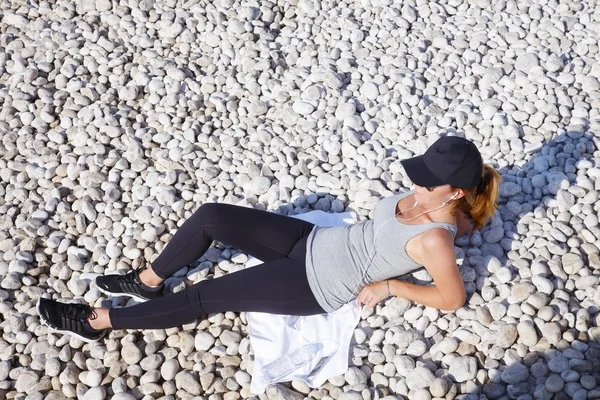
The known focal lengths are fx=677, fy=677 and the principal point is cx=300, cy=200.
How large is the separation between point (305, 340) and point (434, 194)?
3.38 feet

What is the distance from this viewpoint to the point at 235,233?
3.50 metres

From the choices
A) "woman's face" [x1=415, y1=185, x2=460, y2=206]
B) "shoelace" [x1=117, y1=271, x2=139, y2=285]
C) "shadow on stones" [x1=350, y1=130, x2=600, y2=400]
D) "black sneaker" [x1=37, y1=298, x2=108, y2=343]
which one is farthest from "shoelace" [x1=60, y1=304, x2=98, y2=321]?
"woman's face" [x1=415, y1=185, x2=460, y2=206]

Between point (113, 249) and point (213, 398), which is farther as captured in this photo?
point (113, 249)

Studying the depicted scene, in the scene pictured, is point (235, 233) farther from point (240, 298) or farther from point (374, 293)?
point (374, 293)

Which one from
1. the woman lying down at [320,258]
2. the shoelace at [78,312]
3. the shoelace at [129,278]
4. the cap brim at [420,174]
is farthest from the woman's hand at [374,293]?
the shoelace at [78,312]

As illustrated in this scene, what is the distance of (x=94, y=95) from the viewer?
483cm

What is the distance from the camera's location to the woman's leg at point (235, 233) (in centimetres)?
348

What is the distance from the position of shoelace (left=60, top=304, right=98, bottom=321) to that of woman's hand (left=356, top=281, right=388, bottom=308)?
1377 millimetres

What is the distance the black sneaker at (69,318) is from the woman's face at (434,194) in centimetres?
176

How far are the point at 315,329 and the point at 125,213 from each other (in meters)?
1.48

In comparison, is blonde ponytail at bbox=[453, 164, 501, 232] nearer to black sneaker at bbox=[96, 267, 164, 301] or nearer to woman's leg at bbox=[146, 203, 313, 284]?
woman's leg at bbox=[146, 203, 313, 284]

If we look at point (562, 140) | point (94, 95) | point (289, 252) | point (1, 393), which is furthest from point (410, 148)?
point (1, 393)

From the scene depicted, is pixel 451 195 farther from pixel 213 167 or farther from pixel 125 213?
pixel 125 213

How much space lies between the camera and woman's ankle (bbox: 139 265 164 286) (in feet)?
11.8
